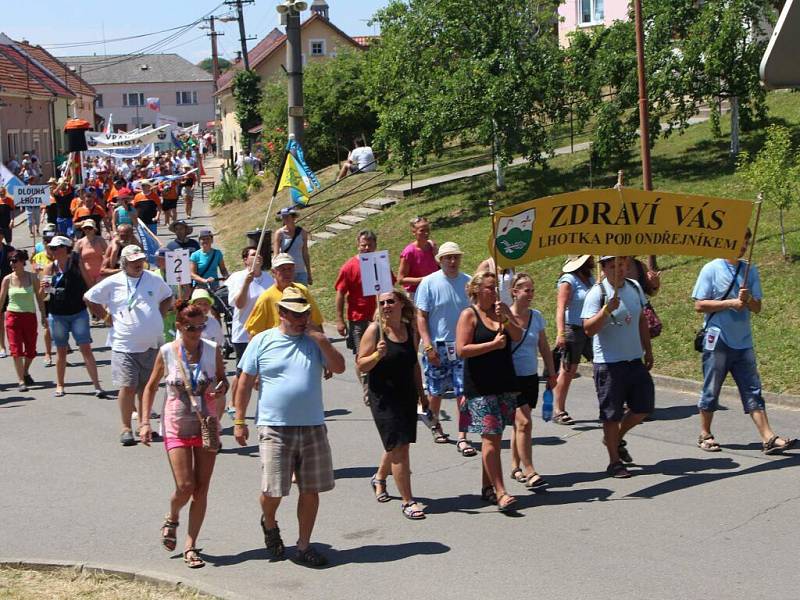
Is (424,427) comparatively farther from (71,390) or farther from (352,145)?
(352,145)

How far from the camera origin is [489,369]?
8.34m

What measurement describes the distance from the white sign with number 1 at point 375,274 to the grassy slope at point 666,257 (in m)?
3.89

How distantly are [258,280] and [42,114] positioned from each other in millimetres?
49060

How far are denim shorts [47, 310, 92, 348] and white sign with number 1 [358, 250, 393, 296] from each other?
4.40 meters

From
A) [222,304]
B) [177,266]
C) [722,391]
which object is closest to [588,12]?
[222,304]

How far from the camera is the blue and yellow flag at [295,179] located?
45.2ft

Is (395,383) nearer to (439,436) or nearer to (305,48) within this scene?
(439,436)

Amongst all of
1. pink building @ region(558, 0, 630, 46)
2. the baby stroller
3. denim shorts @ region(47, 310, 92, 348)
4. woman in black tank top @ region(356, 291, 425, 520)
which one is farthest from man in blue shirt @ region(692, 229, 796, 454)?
pink building @ region(558, 0, 630, 46)

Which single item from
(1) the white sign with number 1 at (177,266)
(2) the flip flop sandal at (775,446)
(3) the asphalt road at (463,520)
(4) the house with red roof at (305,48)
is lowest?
(3) the asphalt road at (463,520)

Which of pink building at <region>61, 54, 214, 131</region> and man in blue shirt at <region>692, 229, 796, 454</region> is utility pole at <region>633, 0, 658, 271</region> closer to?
man in blue shirt at <region>692, 229, 796, 454</region>

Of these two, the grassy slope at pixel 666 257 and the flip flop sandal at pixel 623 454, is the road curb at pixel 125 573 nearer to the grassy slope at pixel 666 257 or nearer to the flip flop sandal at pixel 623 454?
the flip flop sandal at pixel 623 454

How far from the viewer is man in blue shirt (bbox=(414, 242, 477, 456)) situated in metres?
10.3

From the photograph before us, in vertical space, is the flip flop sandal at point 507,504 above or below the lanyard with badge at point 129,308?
below

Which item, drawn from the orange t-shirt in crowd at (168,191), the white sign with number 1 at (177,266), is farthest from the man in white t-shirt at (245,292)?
the orange t-shirt in crowd at (168,191)
